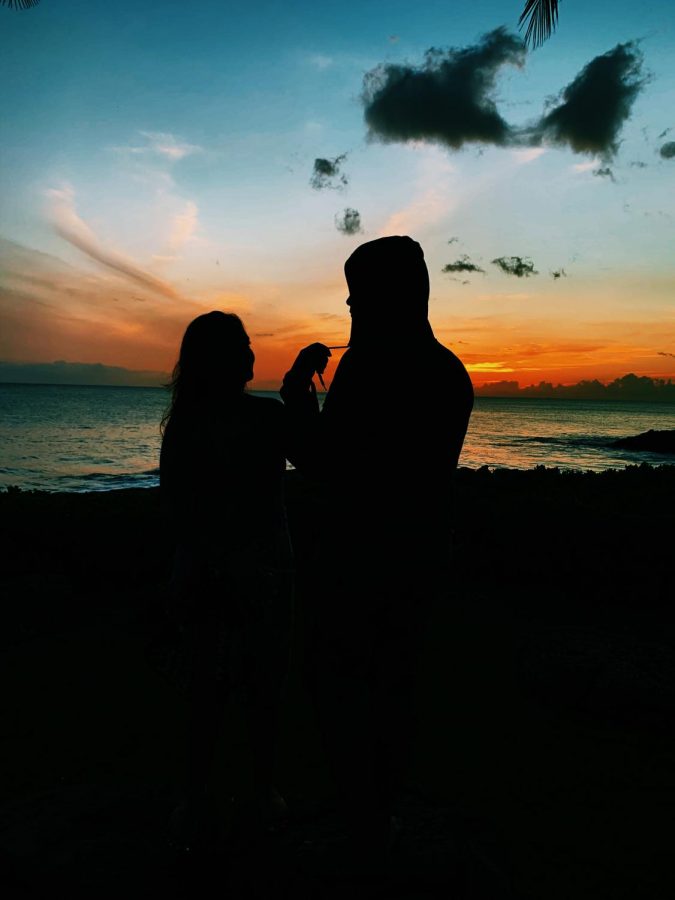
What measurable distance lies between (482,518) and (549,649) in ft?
10.3

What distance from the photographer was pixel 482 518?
836 cm

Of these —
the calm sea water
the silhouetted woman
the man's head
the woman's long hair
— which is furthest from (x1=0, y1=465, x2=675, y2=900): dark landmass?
the calm sea water

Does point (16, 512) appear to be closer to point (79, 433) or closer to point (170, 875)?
point (170, 875)

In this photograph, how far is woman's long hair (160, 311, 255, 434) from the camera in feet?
8.75

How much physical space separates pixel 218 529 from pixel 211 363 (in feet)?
2.32

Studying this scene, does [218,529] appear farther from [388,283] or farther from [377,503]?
[388,283]

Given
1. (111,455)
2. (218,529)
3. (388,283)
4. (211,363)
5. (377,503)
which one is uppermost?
(388,283)

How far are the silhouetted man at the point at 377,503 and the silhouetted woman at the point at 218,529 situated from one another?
1.15 feet

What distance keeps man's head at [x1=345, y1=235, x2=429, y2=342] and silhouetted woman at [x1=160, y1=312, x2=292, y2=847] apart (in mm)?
604

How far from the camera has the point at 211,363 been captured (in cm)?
267

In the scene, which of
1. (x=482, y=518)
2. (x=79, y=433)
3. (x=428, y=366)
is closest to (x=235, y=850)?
(x=428, y=366)

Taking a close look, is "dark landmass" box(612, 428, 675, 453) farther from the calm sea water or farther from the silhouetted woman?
the silhouetted woman

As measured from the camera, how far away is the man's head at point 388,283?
7.48 feet

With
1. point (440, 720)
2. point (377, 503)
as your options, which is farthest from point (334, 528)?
point (440, 720)
